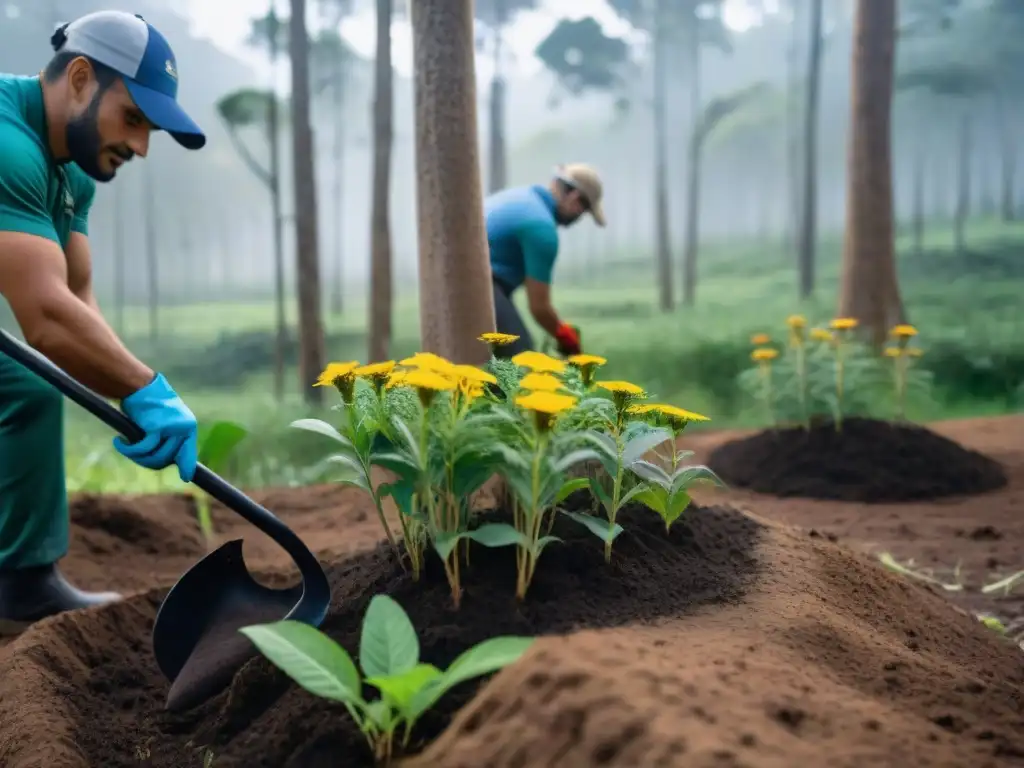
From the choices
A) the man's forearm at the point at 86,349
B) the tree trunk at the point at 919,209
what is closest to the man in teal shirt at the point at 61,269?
the man's forearm at the point at 86,349

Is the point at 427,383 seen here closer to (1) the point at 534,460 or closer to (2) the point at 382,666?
(1) the point at 534,460

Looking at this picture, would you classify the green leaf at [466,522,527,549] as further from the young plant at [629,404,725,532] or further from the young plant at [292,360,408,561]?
the young plant at [629,404,725,532]

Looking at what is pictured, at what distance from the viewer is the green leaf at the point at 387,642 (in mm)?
1071

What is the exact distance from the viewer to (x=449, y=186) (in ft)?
8.31

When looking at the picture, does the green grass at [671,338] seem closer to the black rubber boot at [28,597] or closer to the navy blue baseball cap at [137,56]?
the black rubber boot at [28,597]

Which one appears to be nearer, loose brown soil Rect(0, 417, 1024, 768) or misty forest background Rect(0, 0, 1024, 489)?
loose brown soil Rect(0, 417, 1024, 768)

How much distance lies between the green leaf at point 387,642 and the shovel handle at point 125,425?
0.54 meters

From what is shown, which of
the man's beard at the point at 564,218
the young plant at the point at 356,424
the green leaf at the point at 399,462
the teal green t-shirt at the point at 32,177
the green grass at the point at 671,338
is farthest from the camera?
the green grass at the point at 671,338

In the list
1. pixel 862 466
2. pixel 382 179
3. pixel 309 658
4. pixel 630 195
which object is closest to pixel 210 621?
pixel 309 658

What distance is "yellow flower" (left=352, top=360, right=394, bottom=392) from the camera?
147cm

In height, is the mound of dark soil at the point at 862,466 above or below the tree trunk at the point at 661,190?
below

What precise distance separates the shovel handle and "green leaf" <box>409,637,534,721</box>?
651 mm

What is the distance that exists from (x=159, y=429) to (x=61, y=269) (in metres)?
0.42

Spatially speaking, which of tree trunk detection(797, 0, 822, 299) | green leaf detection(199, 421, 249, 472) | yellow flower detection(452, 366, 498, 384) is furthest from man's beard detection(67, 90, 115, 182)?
tree trunk detection(797, 0, 822, 299)
